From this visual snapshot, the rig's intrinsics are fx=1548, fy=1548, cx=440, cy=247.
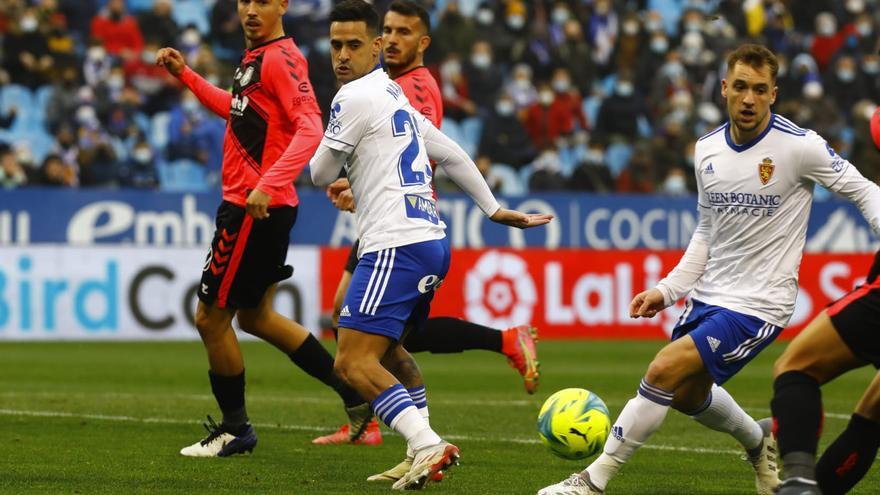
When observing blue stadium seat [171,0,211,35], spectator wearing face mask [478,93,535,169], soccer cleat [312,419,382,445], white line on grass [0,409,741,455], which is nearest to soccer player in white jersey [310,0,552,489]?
soccer cleat [312,419,382,445]

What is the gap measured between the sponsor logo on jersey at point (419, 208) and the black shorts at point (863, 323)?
1.96 meters

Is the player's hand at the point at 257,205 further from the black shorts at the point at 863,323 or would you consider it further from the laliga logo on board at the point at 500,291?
the laliga logo on board at the point at 500,291

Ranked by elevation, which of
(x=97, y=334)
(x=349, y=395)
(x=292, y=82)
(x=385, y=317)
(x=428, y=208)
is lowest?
(x=97, y=334)

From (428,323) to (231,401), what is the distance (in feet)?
4.29

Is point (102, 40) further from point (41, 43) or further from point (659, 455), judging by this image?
point (659, 455)

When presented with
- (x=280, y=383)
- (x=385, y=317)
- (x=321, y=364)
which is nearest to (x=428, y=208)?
(x=385, y=317)

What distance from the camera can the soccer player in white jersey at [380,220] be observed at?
6738mm

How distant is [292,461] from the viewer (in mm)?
8000

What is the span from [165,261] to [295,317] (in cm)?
165

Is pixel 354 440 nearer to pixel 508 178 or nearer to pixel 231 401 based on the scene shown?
pixel 231 401

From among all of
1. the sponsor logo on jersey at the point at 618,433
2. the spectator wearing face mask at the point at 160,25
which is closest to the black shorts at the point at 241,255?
the sponsor logo on jersey at the point at 618,433

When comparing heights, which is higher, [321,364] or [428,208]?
[428,208]

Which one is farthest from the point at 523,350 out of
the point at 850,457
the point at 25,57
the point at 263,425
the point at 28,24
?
the point at 28,24

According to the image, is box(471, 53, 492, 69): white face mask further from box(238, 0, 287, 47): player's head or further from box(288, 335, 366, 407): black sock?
box(238, 0, 287, 47): player's head
